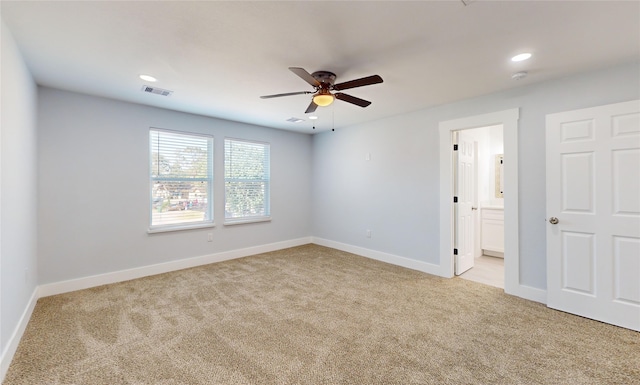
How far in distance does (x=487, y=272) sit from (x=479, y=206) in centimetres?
148

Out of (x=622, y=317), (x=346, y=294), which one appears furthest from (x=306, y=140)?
(x=622, y=317)

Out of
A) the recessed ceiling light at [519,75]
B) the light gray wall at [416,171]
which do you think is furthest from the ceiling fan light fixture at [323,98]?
the light gray wall at [416,171]

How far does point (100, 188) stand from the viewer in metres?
3.60

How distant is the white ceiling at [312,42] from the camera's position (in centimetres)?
181

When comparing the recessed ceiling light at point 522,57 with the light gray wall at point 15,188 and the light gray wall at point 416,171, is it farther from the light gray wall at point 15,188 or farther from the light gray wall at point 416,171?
the light gray wall at point 15,188

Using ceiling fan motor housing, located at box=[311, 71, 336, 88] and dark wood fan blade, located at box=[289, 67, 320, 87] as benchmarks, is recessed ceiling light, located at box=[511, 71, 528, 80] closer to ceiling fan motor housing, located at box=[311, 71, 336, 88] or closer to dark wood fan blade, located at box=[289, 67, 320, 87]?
ceiling fan motor housing, located at box=[311, 71, 336, 88]

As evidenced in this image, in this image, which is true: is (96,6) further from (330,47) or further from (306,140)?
(306,140)

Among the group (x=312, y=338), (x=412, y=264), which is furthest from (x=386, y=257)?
(x=312, y=338)

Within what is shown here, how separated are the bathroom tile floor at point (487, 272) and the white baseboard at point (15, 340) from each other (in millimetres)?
4698

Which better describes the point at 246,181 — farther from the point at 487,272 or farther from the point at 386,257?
the point at 487,272

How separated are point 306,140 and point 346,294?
3678 mm

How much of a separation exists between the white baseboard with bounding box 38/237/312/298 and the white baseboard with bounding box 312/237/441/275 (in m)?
1.03

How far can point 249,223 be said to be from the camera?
16.8 feet

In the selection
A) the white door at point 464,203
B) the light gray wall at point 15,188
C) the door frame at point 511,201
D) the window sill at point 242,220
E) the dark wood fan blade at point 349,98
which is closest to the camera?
the light gray wall at point 15,188
